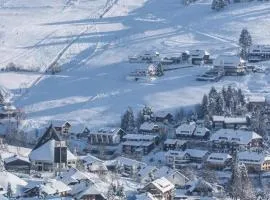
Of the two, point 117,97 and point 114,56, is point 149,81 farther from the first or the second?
point 114,56

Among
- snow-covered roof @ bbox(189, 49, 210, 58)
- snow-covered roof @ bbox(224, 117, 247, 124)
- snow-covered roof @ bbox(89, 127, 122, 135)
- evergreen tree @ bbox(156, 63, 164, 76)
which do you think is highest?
snow-covered roof @ bbox(189, 49, 210, 58)

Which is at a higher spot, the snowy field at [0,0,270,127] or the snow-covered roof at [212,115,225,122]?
the snowy field at [0,0,270,127]

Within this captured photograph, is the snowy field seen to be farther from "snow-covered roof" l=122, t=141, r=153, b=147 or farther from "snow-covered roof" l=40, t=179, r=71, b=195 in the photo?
"snow-covered roof" l=40, t=179, r=71, b=195

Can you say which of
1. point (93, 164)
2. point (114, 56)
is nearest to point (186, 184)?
point (93, 164)

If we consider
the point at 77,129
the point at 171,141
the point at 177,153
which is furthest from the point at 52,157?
the point at 77,129

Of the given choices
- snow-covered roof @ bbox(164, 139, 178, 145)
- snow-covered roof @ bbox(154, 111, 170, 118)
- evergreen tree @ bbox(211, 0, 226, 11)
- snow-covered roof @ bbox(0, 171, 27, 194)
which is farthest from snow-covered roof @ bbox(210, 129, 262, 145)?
evergreen tree @ bbox(211, 0, 226, 11)
